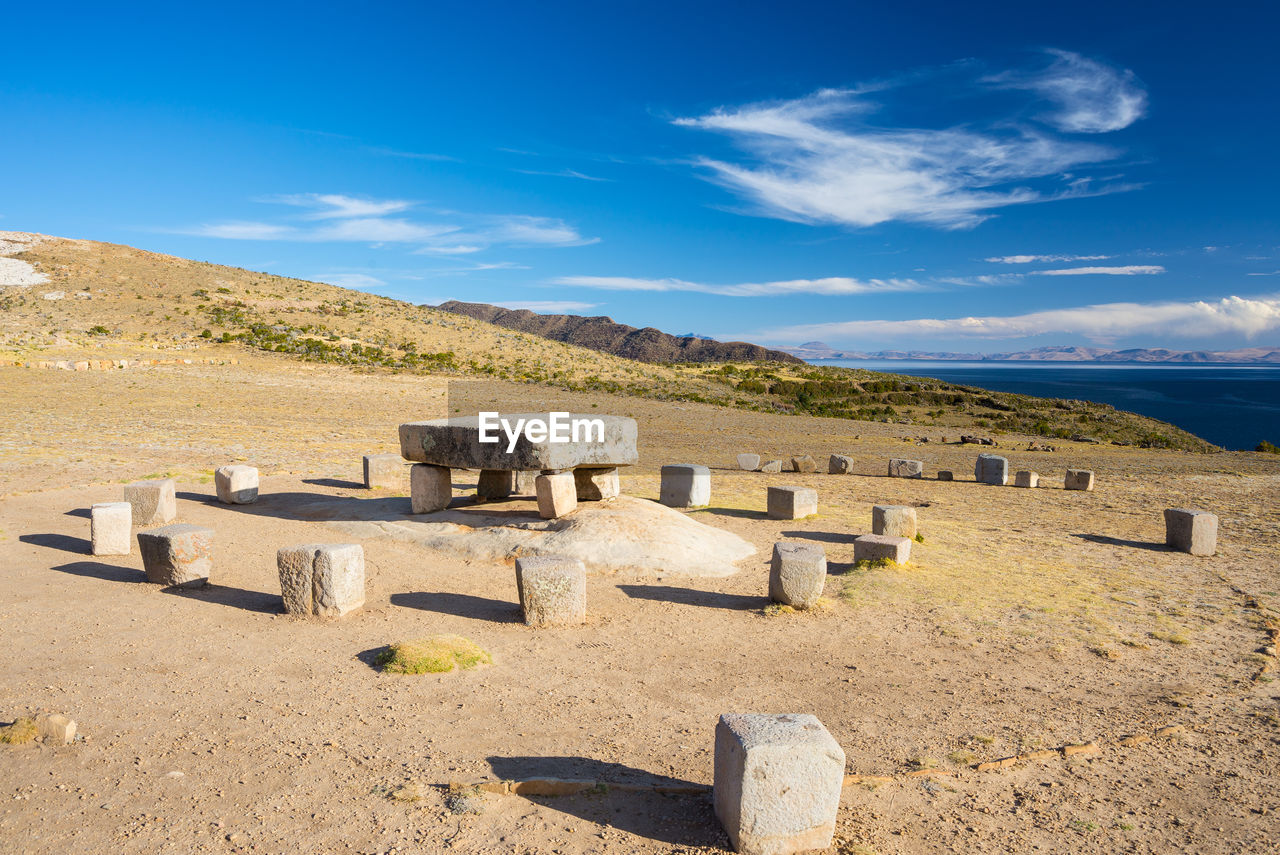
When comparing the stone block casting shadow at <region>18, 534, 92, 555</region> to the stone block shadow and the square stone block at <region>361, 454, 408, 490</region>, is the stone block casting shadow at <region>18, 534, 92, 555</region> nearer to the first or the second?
the stone block shadow

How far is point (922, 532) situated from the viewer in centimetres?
1413

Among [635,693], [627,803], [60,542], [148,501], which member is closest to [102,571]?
[60,542]

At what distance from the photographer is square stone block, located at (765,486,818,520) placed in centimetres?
1493

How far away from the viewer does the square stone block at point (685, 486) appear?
52.2 ft

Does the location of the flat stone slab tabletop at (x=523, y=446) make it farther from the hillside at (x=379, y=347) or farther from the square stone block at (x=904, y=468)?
the hillside at (x=379, y=347)

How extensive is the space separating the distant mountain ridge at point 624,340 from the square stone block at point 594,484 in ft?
334

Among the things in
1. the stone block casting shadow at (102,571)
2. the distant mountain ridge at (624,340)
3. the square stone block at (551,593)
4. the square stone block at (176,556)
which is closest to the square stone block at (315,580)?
the square stone block at (176,556)

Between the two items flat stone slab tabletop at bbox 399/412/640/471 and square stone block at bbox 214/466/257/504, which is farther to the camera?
square stone block at bbox 214/466/257/504

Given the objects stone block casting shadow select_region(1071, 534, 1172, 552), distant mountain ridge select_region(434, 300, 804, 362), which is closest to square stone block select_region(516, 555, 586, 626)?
stone block casting shadow select_region(1071, 534, 1172, 552)

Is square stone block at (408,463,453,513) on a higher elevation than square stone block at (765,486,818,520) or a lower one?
higher

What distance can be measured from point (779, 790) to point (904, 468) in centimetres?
1837

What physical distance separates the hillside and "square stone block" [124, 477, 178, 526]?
28.5 metres

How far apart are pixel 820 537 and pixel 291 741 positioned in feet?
31.7

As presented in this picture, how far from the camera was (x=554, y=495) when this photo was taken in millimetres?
12227
